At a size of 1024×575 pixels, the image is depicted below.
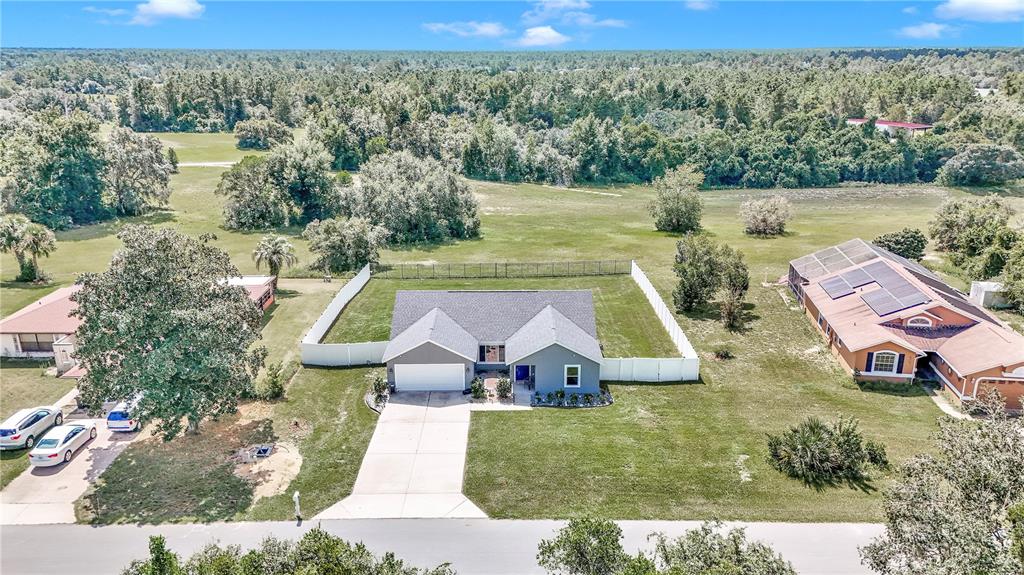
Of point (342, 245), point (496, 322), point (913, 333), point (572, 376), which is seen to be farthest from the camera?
point (342, 245)

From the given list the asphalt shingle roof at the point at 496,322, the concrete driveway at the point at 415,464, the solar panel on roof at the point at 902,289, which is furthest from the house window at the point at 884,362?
the concrete driveway at the point at 415,464

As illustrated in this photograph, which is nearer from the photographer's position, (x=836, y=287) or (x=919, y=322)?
(x=919, y=322)

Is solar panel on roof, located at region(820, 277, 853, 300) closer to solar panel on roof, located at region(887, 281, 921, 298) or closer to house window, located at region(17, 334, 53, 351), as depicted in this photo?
solar panel on roof, located at region(887, 281, 921, 298)

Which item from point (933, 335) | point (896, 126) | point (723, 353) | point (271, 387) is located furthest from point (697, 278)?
point (896, 126)

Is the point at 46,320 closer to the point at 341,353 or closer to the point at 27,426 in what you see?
the point at 27,426

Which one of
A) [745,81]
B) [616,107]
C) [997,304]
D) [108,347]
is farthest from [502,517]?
[745,81]

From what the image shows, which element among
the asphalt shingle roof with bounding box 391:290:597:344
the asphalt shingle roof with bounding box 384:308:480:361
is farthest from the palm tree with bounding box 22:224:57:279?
the asphalt shingle roof with bounding box 384:308:480:361

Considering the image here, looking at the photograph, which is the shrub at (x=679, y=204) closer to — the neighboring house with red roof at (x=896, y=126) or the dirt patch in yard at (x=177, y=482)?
the dirt patch in yard at (x=177, y=482)

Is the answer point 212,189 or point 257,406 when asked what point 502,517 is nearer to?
point 257,406
